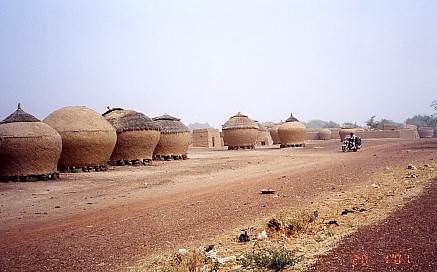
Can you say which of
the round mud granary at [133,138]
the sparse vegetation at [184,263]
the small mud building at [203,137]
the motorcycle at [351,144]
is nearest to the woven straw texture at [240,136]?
the small mud building at [203,137]

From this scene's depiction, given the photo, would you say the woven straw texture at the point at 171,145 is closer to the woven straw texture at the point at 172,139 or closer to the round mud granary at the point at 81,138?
the woven straw texture at the point at 172,139

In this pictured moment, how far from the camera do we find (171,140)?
2231 centimetres

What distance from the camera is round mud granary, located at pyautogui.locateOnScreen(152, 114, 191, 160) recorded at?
22.2 meters

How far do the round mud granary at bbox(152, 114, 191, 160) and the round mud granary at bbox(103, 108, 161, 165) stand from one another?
236 centimetres

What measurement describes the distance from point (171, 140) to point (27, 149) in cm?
996

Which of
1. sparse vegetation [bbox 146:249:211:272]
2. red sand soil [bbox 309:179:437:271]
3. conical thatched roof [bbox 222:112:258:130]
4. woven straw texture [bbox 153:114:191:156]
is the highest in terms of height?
conical thatched roof [bbox 222:112:258:130]

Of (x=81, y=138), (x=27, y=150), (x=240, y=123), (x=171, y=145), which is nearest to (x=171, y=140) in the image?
(x=171, y=145)

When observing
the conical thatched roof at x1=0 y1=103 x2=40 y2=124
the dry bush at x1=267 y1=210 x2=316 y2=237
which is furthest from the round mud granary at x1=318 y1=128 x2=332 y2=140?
the dry bush at x1=267 y1=210 x2=316 y2=237

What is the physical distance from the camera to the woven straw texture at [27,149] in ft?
41.9

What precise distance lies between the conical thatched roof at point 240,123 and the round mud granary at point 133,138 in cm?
1448

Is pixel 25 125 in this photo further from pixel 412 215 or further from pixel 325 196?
pixel 412 215

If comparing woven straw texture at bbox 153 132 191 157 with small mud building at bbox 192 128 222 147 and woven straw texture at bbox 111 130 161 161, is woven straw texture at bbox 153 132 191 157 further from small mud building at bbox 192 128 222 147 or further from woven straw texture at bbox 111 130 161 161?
Result: small mud building at bbox 192 128 222 147

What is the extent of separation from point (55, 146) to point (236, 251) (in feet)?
32.9

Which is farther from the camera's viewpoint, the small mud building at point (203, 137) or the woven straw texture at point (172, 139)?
the small mud building at point (203, 137)
